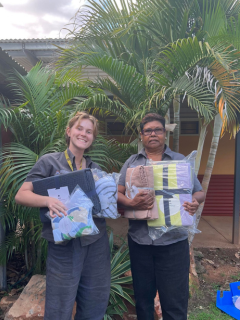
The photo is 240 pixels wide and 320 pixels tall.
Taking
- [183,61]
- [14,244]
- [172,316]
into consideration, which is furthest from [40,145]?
[172,316]

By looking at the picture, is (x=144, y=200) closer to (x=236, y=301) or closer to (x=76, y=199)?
(x=76, y=199)

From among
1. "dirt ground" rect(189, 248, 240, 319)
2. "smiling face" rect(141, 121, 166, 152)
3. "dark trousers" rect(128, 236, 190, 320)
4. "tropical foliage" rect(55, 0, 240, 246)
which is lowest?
"dirt ground" rect(189, 248, 240, 319)

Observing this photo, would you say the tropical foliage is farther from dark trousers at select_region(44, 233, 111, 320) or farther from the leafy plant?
the leafy plant

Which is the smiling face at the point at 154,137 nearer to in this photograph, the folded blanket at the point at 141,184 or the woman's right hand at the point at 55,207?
the folded blanket at the point at 141,184

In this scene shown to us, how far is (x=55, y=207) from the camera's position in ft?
4.65

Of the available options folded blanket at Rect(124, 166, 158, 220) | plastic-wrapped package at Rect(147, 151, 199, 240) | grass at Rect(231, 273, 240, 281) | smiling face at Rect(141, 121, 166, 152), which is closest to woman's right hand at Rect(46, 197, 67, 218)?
folded blanket at Rect(124, 166, 158, 220)

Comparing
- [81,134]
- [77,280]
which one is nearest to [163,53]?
[81,134]

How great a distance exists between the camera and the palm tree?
254 centimetres

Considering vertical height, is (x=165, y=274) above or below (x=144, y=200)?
below

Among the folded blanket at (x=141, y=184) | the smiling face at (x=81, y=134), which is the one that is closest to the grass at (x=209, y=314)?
Answer: the folded blanket at (x=141, y=184)

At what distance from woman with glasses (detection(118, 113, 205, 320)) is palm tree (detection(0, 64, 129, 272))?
90cm

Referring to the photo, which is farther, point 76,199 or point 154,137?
point 154,137

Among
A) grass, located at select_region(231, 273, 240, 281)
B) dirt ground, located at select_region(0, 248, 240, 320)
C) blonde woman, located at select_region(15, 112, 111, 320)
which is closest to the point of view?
blonde woman, located at select_region(15, 112, 111, 320)

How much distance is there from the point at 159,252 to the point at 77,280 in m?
0.61
